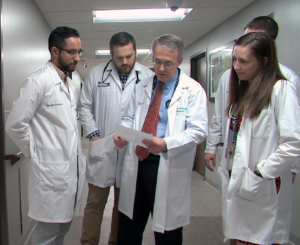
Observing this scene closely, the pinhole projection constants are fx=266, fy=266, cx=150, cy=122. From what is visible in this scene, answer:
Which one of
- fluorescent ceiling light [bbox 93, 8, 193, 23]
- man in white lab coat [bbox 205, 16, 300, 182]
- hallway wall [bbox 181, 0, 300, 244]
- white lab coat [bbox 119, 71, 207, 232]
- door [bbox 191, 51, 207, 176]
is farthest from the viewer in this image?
door [bbox 191, 51, 207, 176]

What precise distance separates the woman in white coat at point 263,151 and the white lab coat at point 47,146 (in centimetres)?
91

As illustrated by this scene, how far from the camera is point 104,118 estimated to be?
1844 millimetres

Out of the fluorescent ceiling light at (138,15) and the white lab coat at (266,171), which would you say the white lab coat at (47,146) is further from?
the fluorescent ceiling light at (138,15)

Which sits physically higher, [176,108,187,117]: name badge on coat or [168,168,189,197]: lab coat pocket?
[176,108,187,117]: name badge on coat

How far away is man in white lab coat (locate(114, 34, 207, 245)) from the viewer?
1434 mm

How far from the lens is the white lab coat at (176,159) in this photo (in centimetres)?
142

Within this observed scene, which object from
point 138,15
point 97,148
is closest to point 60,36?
point 97,148

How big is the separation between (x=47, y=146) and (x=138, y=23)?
2.88 meters

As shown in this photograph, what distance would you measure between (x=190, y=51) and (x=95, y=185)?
3.97 metres

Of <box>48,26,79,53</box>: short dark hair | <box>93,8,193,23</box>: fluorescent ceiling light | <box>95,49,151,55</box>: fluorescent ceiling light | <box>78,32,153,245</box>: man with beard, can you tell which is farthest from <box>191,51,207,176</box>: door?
<box>48,26,79,53</box>: short dark hair

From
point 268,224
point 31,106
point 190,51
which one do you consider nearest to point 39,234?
point 31,106

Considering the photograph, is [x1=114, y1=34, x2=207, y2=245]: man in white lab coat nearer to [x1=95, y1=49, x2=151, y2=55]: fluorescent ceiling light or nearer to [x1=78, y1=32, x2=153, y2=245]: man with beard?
[x1=78, y1=32, x2=153, y2=245]: man with beard

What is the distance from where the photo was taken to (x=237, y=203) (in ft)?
4.33

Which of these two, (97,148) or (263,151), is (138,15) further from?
(263,151)
